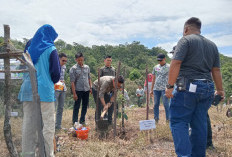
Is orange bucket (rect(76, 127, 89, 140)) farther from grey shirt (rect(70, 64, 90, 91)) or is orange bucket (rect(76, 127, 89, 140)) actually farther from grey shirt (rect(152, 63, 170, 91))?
grey shirt (rect(152, 63, 170, 91))

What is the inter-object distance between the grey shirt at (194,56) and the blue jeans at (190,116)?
0.12 m

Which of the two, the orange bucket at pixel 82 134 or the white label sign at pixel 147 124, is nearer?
the white label sign at pixel 147 124

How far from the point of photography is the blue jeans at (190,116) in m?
2.19

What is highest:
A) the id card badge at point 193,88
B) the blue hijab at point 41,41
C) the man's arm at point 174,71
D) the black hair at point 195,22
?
the black hair at point 195,22

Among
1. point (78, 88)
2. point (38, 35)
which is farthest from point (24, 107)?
point (78, 88)

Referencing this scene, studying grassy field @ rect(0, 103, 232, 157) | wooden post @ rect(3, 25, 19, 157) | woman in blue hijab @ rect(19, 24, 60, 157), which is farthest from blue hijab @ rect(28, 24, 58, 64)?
grassy field @ rect(0, 103, 232, 157)

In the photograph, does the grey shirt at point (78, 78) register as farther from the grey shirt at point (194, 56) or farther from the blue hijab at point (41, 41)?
the grey shirt at point (194, 56)

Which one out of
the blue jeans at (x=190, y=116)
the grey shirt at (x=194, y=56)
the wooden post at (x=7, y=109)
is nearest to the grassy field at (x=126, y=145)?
the wooden post at (x=7, y=109)

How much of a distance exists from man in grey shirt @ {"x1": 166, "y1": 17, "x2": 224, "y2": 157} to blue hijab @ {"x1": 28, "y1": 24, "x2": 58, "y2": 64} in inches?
57.1

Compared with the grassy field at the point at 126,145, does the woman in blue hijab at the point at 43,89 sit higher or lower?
higher

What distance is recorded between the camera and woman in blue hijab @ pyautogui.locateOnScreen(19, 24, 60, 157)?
7.40ft

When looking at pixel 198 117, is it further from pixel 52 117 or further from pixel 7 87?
pixel 7 87

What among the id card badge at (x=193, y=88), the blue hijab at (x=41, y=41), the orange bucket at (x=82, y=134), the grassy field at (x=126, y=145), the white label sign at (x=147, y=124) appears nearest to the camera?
the id card badge at (x=193, y=88)

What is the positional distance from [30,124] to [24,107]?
0.20m
